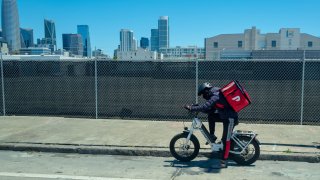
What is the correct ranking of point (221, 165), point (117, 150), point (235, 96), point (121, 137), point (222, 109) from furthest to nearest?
point (121, 137)
point (117, 150)
point (221, 165)
point (222, 109)
point (235, 96)

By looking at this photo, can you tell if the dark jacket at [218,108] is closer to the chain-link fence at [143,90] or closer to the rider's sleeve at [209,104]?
the rider's sleeve at [209,104]

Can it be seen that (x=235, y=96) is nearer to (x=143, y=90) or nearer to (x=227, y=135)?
(x=227, y=135)

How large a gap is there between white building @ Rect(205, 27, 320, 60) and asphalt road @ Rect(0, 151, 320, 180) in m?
102

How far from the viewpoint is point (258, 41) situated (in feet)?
371

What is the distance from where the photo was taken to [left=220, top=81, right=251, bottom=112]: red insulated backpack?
22.6 ft

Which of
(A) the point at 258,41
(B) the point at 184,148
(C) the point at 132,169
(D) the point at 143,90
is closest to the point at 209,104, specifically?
(B) the point at 184,148

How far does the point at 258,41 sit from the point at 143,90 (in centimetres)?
9865

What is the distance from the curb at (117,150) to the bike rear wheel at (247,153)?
1.90 ft

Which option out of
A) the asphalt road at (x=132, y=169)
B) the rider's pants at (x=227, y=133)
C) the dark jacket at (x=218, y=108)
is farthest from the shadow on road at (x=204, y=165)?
the dark jacket at (x=218, y=108)

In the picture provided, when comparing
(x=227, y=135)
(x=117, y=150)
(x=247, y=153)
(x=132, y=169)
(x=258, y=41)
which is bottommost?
(x=132, y=169)

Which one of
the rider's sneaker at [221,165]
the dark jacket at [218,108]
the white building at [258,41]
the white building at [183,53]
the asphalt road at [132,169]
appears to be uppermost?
the white building at [258,41]

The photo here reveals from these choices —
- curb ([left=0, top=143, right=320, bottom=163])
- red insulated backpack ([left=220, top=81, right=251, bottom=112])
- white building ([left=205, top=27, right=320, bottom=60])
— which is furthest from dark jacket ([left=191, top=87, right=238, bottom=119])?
white building ([left=205, top=27, right=320, bottom=60])

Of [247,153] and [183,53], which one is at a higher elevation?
[183,53]

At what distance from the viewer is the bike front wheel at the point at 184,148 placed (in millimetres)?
7541
